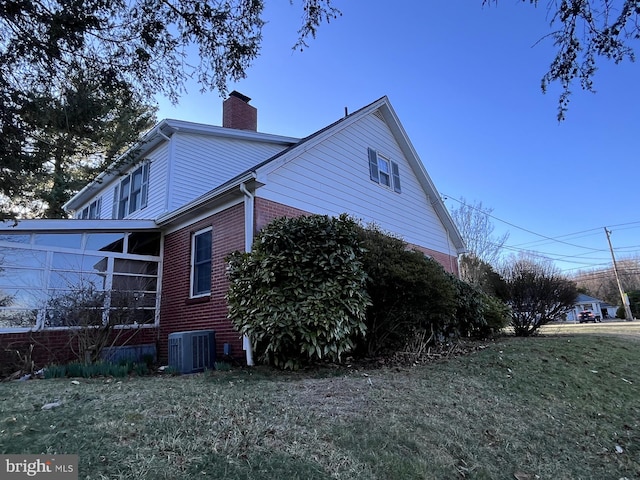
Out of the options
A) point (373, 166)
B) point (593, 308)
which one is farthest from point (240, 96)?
point (593, 308)

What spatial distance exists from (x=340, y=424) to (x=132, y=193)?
12.1 meters

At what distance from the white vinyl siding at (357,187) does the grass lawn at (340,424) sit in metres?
4.65

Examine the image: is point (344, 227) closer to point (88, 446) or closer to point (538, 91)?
point (538, 91)

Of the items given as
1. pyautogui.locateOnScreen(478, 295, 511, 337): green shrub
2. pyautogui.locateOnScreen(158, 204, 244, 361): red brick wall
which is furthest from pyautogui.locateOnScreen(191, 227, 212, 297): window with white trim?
pyautogui.locateOnScreen(478, 295, 511, 337): green shrub

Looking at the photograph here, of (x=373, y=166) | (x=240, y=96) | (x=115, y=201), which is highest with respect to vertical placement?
(x=240, y=96)

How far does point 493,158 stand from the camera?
16297mm

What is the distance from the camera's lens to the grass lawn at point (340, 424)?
277 cm

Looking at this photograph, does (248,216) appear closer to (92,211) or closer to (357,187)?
(357,187)

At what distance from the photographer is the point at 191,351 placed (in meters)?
7.18

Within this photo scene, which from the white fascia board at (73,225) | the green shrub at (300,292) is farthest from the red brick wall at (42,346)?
the green shrub at (300,292)

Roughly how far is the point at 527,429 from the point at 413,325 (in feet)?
10.5

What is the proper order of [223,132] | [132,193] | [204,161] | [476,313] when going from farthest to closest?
[132,193]
[223,132]
[204,161]
[476,313]

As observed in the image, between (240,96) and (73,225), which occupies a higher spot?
(240,96)

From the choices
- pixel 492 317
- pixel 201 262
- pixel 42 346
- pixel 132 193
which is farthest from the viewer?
pixel 132 193
